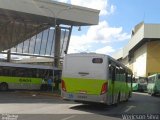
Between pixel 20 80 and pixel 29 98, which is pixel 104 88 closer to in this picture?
pixel 29 98

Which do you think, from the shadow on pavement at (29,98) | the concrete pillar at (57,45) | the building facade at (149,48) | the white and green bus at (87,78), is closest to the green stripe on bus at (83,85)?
the white and green bus at (87,78)

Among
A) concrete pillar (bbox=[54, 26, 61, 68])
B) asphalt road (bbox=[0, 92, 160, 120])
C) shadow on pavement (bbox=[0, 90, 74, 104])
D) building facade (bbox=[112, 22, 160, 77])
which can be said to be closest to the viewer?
asphalt road (bbox=[0, 92, 160, 120])

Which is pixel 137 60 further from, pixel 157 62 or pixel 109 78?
pixel 109 78

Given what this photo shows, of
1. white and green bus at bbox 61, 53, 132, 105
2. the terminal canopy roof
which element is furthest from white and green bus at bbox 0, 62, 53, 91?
white and green bus at bbox 61, 53, 132, 105

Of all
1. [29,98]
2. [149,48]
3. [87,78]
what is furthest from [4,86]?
[149,48]

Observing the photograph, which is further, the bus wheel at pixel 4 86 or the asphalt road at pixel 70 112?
the bus wheel at pixel 4 86

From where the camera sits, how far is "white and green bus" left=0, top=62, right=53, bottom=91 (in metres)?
44.4

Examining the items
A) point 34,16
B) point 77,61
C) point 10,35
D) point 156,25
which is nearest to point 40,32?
point 10,35

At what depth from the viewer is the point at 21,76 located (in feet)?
151

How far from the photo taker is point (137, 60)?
98438 mm

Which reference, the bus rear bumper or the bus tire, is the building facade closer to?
the bus tire

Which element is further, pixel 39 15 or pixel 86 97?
pixel 39 15

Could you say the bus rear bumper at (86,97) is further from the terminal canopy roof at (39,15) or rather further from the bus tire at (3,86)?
the terminal canopy roof at (39,15)

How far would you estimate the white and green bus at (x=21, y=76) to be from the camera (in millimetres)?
44406
